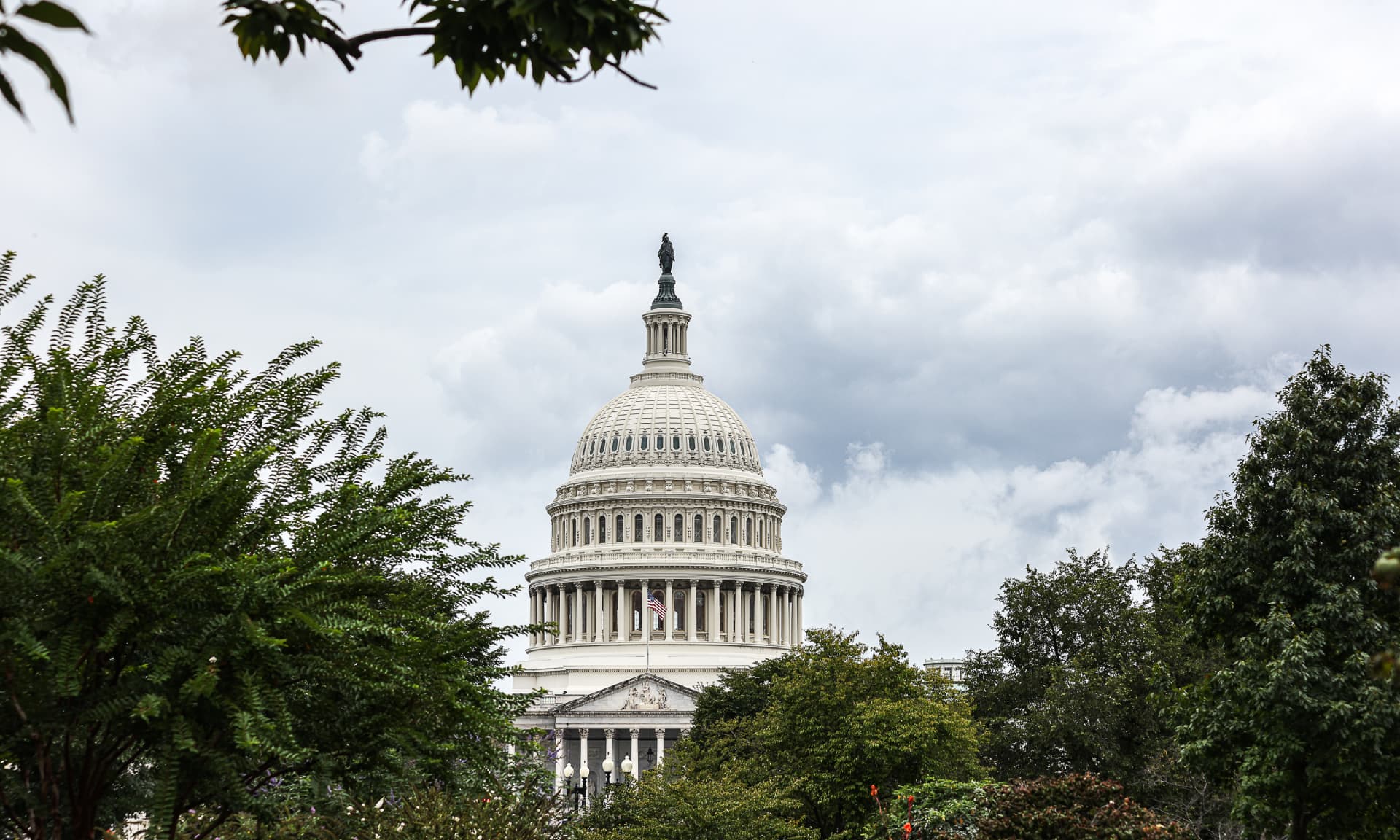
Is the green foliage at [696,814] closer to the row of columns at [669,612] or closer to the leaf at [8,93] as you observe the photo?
the leaf at [8,93]

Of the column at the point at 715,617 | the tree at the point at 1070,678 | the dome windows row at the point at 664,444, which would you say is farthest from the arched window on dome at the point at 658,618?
the tree at the point at 1070,678

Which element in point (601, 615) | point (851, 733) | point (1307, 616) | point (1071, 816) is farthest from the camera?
point (601, 615)

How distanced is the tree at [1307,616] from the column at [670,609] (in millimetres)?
121834

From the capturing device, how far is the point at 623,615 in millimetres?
158375

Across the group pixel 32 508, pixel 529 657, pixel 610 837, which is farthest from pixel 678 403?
pixel 32 508

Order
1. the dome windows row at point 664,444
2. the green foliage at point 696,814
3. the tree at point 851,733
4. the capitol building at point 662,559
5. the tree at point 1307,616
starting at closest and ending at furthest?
1. the tree at point 1307,616
2. the green foliage at point 696,814
3. the tree at point 851,733
4. the capitol building at point 662,559
5. the dome windows row at point 664,444

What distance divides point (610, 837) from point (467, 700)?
2251 centimetres

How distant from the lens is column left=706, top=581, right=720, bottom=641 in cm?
15750

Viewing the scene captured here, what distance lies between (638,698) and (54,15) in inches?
5440

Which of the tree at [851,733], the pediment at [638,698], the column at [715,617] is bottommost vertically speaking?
the tree at [851,733]

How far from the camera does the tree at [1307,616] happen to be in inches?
1275

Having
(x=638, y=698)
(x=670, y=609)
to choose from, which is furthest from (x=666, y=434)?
(x=638, y=698)

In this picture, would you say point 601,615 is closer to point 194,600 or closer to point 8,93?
point 194,600

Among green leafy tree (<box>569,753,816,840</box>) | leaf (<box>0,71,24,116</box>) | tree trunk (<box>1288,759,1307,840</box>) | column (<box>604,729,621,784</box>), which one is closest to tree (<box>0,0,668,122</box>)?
leaf (<box>0,71,24,116</box>)
